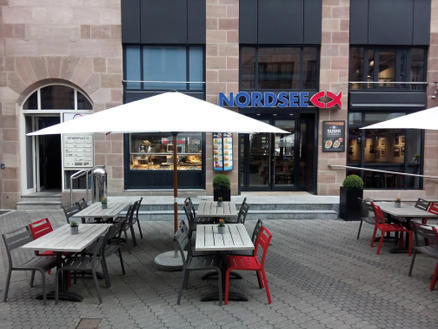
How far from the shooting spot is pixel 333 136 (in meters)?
11.1

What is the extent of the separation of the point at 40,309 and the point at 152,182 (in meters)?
6.88

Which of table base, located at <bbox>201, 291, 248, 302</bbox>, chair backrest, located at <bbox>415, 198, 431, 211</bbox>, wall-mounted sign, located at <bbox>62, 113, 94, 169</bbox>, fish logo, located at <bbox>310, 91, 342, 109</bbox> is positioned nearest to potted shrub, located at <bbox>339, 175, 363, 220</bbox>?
chair backrest, located at <bbox>415, 198, 431, 211</bbox>

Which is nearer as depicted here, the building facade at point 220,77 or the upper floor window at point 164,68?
the building facade at point 220,77

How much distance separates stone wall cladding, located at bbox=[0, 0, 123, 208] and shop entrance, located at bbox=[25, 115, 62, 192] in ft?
2.03

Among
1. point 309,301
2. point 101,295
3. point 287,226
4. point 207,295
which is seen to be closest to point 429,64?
point 287,226

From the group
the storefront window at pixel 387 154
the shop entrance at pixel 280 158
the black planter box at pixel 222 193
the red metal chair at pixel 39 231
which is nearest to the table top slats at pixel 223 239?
the red metal chair at pixel 39 231

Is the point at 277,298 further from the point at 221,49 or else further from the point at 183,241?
the point at 221,49

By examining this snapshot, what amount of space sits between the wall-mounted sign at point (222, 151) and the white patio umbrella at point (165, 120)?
5.69 meters

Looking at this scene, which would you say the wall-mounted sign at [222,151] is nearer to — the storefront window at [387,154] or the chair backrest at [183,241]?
the storefront window at [387,154]

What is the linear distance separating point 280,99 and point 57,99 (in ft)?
23.8

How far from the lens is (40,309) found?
4504 mm

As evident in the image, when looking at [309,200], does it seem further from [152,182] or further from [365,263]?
[152,182]

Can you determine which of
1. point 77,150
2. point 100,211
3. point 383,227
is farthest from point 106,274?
point 77,150

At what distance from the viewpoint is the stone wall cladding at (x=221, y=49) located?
1086 cm
